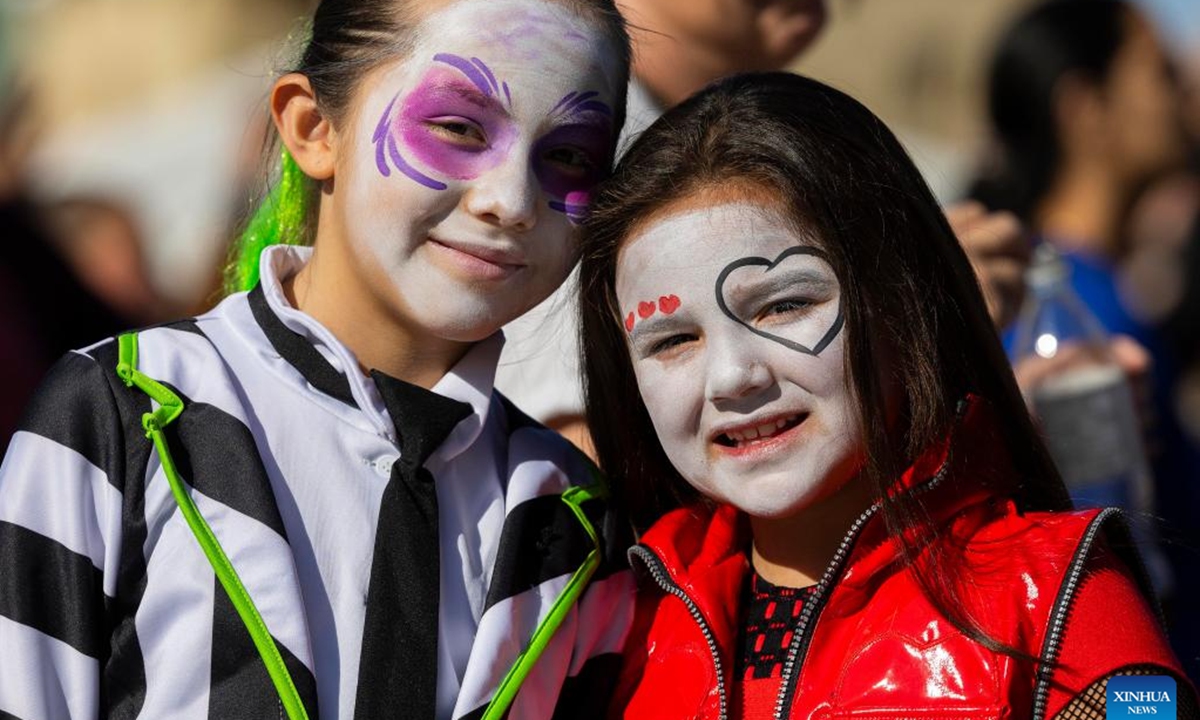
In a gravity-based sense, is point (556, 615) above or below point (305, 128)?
below

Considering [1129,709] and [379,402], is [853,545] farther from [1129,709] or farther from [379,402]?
[379,402]

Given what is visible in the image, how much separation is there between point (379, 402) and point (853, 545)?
671 mm

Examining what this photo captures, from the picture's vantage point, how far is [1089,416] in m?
3.39

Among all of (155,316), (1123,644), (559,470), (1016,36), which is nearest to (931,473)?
(1123,644)

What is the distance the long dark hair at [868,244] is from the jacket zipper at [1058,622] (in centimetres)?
14

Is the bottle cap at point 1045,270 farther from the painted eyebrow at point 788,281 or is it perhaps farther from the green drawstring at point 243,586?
the green drawstring at point 243,586

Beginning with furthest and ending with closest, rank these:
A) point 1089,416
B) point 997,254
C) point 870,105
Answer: point 870,105
point 1089,416
point 997,254

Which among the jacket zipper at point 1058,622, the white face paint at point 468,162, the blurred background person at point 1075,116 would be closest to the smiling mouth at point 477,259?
the white face paint at point 468,162

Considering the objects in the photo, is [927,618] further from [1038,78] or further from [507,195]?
[1038,78]

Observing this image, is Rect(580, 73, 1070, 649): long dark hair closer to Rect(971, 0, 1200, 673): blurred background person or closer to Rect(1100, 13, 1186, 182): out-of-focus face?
Rect(971, 0, 1200, 673): blurred background person

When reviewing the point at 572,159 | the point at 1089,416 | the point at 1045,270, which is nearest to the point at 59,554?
the point at 572,159

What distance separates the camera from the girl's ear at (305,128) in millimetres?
2436

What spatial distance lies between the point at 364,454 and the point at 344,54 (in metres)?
0.58

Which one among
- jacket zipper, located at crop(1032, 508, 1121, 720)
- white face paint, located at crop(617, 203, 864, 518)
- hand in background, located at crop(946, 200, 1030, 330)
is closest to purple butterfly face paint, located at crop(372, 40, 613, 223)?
white face paint, located at crop(617, 203, 864, 518)
